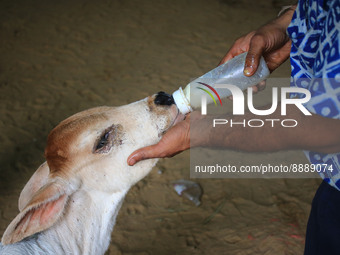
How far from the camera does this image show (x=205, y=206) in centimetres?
356

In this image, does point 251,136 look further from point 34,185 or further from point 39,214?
point 34,185

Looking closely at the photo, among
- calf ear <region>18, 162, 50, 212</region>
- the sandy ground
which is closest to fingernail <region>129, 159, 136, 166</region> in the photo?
Result: calf ear <region>18, 162, 50, 212</region>

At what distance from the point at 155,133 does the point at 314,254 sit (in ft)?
3.35

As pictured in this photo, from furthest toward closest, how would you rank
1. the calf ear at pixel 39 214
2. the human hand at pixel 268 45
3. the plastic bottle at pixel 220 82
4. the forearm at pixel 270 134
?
1. the plastic bottle at pixel 220 82
2. the human hand at pixel 268 45
3. the calf ear at pixel 39 214
4. the forearm at pixel 270 134

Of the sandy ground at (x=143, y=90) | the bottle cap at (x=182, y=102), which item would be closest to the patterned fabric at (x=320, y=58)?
the bottle cap at (x=182, y=102)

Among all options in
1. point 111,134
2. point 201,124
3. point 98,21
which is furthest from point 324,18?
point 98,21

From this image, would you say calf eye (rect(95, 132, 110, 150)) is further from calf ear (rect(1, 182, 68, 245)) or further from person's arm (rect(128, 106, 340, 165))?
calf ear (rect(1, 182, 68, 245))

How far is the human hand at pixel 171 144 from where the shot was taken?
1.90 metres

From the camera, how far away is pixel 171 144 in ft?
6.35

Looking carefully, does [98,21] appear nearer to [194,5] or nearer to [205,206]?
[194,5]

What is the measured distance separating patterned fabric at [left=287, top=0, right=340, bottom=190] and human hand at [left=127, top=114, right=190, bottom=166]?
576 millimetres

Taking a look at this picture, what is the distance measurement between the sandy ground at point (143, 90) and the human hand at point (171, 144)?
1.40 metres

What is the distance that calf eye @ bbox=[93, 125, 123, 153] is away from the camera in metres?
2.09

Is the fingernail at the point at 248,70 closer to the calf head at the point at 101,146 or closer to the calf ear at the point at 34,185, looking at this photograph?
the calf head at the point at 101,146
